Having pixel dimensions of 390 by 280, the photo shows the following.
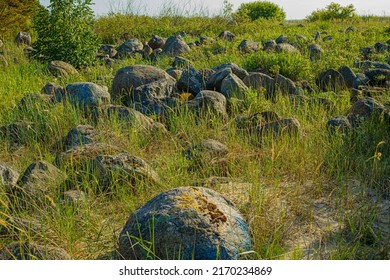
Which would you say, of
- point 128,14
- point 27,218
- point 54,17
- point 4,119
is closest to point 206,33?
point 128,14

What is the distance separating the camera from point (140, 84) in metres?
7.12

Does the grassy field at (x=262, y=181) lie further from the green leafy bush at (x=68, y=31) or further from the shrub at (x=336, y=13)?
the shrub at (x=336, y=13)

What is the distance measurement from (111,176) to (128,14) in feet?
44.8

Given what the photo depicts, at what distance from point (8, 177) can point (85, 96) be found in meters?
2.31

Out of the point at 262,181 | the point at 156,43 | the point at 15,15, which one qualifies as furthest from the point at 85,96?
the point at 15,15

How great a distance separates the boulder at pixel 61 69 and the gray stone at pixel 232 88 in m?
3.14

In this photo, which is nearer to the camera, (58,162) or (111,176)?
(111,176)

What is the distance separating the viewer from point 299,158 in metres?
4.62

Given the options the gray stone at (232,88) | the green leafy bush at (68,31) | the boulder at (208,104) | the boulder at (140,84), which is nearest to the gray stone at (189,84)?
the boulder at (140,84)

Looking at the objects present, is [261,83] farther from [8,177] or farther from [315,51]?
[8,177]

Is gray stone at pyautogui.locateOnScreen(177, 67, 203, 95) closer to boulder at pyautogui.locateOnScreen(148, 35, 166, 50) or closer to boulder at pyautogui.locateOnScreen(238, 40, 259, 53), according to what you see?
boulder at pyautogui.locateOnScreen(238, 40, 259, 53)

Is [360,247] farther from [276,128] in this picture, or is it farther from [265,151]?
[276,128]

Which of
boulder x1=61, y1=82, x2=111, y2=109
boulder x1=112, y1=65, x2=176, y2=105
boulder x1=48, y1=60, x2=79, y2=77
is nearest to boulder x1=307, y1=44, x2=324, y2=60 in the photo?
boulder x1=112, y1=65, x2=176, y2=105

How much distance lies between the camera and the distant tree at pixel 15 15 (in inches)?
579
